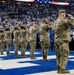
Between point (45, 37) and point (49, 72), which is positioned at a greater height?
point (45, 37)

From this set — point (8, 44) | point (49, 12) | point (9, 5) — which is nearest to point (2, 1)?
point (9, 5)

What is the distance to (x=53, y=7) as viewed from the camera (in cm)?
4812

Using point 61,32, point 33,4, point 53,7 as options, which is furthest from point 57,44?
point 53,7

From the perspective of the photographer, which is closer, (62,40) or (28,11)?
(62,40)

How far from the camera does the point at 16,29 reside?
13.0 meters

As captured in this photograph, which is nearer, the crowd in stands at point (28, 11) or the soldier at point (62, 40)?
the soldier at point (62, 40)

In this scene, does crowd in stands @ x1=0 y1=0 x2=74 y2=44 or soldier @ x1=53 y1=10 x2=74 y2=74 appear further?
crowd in stands @ x1=0 y1=0 x2=74 y2=44

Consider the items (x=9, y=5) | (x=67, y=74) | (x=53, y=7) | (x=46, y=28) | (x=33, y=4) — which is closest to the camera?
(x=67, y=74)

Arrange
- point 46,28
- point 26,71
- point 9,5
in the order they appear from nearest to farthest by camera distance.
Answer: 1. point 26,71
2. point 46,28
3. point 9,5

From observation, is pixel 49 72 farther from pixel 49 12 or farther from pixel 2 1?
pixel 49 12

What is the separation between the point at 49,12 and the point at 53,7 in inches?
99.7

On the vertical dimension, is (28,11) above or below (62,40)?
below

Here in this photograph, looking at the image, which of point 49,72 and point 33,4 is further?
point 33,4

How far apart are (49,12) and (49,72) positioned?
38.0 meters
